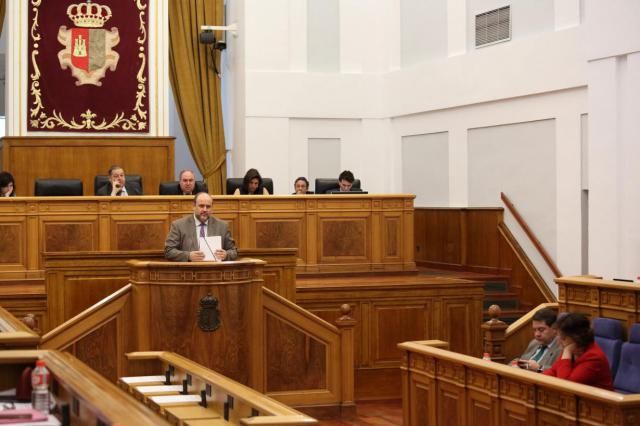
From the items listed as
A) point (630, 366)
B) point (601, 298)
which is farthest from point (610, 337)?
point (601, 298)

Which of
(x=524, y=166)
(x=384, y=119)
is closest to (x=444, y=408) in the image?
(x=524, y=166)

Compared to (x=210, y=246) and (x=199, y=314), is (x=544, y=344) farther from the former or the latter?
(x=210, y=246)

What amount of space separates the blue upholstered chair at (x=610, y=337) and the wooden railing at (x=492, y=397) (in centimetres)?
84

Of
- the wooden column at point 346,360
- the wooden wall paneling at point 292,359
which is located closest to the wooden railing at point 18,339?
the wooden wall paneling at point 292,359

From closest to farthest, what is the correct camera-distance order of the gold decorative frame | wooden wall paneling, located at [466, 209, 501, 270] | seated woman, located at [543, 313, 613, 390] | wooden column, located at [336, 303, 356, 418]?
1. seated woman, located at [543, 313, 613, 390]
2. wooden column, located at [336, 303, 356, 418]
3. the gold decorative frame
4. wooden wall paneling, located at [466, 209, 501, 270]

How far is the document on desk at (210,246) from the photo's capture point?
8289 millimetres

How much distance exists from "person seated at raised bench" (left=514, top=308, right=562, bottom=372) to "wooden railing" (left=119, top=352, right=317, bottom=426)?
206cm

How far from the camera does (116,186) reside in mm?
10797

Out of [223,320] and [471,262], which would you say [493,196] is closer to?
[471,262]

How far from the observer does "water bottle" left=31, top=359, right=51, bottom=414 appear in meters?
3.73

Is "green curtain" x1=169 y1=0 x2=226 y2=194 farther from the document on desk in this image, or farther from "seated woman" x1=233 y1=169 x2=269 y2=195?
the document on desk

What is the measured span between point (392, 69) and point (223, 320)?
858cm

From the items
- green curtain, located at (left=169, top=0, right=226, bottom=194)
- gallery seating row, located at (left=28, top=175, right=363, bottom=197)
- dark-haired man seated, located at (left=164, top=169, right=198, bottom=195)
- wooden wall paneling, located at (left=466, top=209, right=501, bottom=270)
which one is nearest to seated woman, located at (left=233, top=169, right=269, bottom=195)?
gallery seating row, located at (left=28, top=175, right=363, bottom=197)

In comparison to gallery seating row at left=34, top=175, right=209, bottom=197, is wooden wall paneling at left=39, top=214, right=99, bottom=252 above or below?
below
